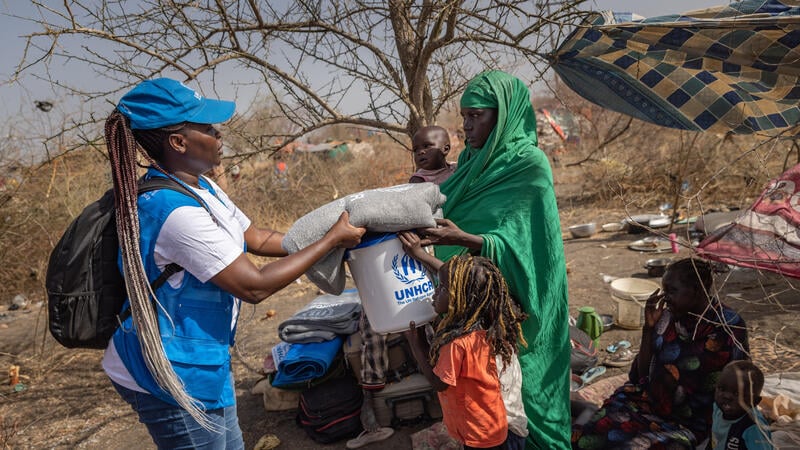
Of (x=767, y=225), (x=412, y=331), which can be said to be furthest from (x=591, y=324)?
(x=412, y=331)

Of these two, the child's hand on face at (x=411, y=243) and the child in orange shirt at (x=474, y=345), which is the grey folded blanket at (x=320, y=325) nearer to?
the child in orange shirt at (x=474, y=345)

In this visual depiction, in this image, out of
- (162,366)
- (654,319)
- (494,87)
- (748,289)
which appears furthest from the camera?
(748,289)

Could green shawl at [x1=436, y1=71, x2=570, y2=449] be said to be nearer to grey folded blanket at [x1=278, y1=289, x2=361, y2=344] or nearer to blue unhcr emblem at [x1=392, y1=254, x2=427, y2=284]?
blue unhcr emblem at [x1=392, y1=254, x2=427, y2=284]

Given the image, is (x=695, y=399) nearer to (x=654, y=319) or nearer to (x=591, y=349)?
(x=654, y=319)

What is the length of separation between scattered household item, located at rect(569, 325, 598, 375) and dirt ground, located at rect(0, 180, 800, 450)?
22cm

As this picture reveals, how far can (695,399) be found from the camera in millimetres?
2285

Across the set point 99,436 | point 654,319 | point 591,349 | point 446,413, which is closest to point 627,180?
point 591,349

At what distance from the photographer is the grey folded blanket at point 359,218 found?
70.1 inches

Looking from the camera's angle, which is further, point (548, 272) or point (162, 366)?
point (548, 272)

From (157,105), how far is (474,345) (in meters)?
1.51

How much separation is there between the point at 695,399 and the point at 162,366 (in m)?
2.32

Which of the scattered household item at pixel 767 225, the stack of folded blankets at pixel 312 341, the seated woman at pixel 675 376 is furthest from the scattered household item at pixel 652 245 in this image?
the stack of folded blankets at pixel 312 341

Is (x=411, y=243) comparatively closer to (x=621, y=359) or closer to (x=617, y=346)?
(x=621, y=359)

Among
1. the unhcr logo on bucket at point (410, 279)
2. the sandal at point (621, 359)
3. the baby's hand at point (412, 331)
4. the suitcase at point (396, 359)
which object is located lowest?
the sandal at point (621, 359)
